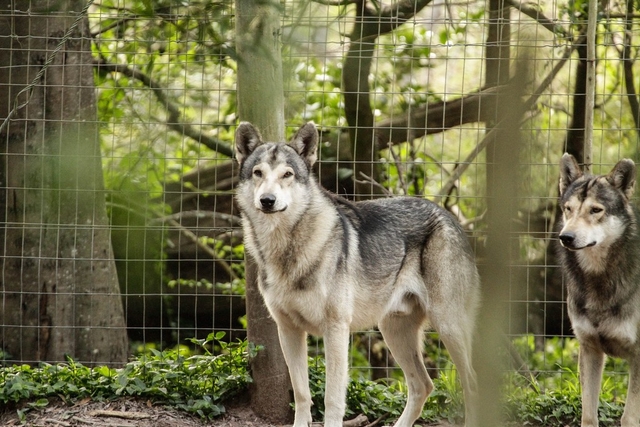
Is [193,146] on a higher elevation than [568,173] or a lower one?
higher

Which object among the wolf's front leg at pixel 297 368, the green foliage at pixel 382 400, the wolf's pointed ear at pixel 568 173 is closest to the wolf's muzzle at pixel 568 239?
the wolf's pointed ear at pixel 568 173

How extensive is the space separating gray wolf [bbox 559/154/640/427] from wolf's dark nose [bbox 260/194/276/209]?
1.92 m

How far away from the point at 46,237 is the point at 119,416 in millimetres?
1717

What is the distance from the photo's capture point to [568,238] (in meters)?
4.84

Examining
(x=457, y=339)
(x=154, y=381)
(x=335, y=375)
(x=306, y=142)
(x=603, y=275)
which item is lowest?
(x=154, y=381)

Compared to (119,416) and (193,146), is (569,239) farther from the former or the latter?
(119,416)

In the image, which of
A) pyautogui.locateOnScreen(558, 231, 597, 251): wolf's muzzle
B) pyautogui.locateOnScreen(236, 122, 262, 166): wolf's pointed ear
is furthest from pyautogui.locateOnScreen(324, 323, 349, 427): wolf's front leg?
pyautogui.locateOnScreen(558, 231, 597, 251): wolf's muzzle

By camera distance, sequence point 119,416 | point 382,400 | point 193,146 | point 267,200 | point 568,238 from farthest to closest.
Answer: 1. point 193,146
2. point 382,400
3. point 119,416
4. point 568,238
5. point 267,200

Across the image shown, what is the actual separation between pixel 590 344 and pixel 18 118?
4.72m

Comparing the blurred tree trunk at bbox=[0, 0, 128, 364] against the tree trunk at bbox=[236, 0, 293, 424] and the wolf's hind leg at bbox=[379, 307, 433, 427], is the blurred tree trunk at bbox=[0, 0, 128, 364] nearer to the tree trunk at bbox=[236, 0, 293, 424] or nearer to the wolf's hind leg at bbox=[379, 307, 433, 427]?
the tree trunk at bbox=[236, 0, 293, 424]

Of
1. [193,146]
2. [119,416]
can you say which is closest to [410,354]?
[119,416]

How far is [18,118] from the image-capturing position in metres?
6.07

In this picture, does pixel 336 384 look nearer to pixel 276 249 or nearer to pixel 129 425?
pixel 276 249

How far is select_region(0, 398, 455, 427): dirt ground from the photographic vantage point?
5.26m
